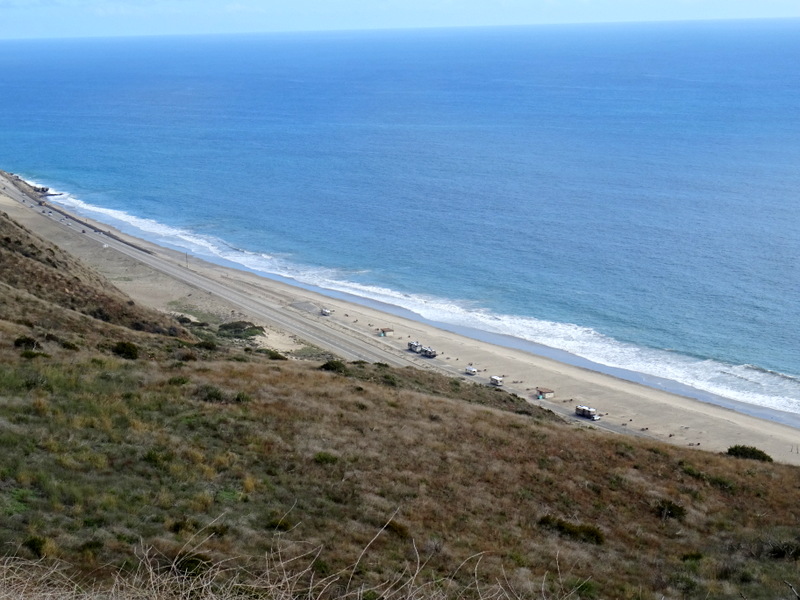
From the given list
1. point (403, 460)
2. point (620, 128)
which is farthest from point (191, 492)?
point (620, 128)

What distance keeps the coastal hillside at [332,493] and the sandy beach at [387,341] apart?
62.7 ft

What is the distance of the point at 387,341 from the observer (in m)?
62.4

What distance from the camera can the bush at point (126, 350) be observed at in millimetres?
29462

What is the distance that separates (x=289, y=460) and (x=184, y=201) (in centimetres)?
9982

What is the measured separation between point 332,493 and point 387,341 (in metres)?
43.6

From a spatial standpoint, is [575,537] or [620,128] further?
[620,128]

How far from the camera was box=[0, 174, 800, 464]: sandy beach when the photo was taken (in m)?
49.8

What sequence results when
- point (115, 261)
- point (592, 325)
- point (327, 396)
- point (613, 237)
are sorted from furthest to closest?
point (613, 237) → point (115, 261) → point (592, 325) → point (327, 396)

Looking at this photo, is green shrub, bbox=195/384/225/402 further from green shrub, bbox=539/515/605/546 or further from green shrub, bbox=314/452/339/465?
green shrub, bbox=539/515/605/546

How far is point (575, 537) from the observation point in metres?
19.0

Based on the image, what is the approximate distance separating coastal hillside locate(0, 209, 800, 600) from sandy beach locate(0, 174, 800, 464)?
1911 cm

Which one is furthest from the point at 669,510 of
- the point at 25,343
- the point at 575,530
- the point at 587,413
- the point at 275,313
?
the point at 275,313

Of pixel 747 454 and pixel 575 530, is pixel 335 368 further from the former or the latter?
pixel 575 530

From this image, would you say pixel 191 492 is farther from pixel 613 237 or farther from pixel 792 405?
pixel 613 237
